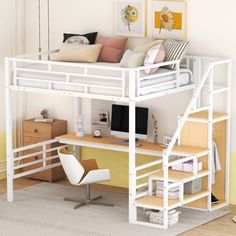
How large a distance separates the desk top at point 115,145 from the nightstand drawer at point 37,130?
0.18 metres

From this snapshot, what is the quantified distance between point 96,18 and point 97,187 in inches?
66.1

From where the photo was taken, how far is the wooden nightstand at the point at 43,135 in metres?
8.55

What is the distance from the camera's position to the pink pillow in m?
7.98

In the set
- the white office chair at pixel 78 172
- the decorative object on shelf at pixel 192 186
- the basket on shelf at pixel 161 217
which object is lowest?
the basket on shelf at pixel 161 217

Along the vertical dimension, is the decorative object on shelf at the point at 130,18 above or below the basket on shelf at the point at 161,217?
above

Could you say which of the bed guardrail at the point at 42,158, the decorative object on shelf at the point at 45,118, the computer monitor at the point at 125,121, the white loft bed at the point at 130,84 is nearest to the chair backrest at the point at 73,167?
the white loft bed at the point at 130,84

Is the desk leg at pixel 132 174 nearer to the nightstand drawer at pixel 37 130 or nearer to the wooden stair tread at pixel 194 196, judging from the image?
the wooden stair tread at pixel 194 196

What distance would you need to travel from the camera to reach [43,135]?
8578 mm

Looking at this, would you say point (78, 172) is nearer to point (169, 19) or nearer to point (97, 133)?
point (97, 133)

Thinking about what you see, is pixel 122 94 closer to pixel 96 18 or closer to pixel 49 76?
pixel 49 76

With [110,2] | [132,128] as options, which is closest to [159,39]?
[110,2]

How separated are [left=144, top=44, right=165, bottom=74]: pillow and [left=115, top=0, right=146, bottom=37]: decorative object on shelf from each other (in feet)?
2.24

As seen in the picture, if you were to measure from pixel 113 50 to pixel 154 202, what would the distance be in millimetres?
1644

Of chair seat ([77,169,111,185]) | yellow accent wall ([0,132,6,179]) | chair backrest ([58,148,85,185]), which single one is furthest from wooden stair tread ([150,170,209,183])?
yellow accent wall ([0,132,6,179])
